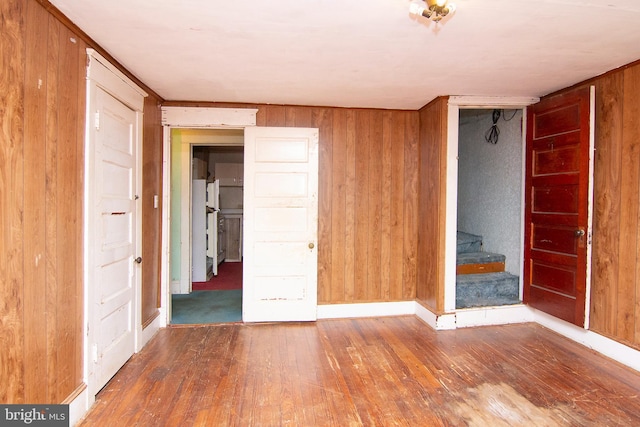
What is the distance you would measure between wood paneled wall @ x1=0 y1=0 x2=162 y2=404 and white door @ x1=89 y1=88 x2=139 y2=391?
0.53 feet

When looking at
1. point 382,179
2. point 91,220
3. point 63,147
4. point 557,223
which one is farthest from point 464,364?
point 63,147

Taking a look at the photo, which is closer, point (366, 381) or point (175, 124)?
point (366, 381)

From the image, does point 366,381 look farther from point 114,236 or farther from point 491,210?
point 491,210

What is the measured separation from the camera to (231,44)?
2.29m

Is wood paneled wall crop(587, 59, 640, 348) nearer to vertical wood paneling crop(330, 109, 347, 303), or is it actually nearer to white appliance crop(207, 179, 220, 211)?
vertical wood paneling crop(330, 109, 347, 303)

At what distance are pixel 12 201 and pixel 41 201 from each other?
7.9 inches

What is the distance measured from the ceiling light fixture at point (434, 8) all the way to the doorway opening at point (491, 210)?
2.65m

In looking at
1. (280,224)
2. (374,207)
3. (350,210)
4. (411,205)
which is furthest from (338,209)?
(411,205)

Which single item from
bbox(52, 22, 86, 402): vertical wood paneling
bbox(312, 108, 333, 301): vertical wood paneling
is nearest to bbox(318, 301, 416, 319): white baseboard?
bbox(312, 108, 333, 301): vertical wood paneling

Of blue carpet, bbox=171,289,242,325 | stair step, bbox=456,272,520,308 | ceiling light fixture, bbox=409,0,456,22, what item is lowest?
blue carpet, bbox=171,289,242,325

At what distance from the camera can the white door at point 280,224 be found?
12.0 feet

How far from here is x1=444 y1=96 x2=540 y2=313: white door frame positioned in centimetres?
347

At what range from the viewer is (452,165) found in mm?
3488

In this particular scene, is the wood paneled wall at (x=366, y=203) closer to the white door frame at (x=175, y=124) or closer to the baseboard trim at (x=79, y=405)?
the white door frame at (x=175, y=124)
